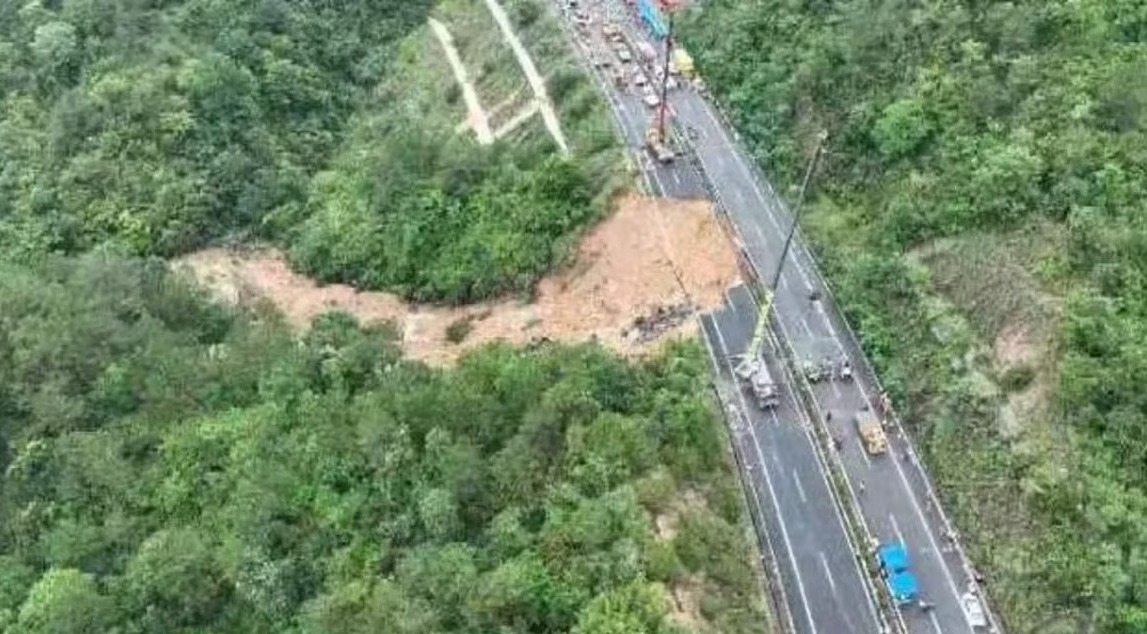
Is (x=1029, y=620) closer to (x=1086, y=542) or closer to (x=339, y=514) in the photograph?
(x=1086, y=542)

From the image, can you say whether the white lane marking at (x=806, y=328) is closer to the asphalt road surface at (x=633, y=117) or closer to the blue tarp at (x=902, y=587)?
the asphalt road surface at (x=633, y=117)

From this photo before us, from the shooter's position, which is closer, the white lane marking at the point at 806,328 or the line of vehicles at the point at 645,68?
the white lane marking at the point at 806,328

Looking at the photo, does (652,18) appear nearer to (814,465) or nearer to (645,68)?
(645,68)

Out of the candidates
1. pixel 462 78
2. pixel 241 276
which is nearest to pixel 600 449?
pixel 241 276

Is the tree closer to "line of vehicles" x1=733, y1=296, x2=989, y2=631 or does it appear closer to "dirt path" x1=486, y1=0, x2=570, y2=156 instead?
"line of vehicles" x1=733, y1=296, x2=989, y2=631

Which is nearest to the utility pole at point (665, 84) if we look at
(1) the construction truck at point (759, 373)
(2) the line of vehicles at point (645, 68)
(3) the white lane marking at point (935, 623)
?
(2) the line of vehicles at point (645, 68)

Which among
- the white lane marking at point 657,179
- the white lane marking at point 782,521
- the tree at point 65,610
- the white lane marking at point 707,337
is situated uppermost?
the white lane marking at point 657,179

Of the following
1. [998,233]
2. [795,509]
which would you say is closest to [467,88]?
[998,233]
